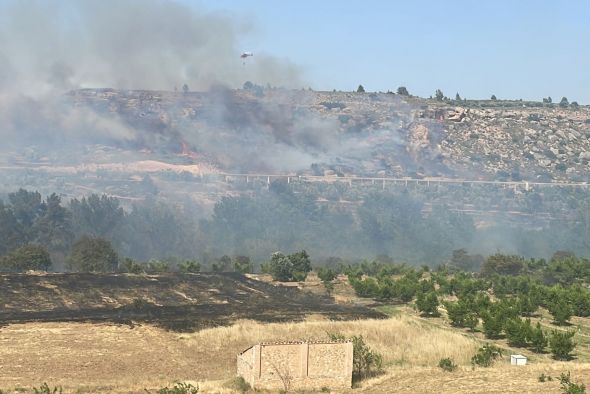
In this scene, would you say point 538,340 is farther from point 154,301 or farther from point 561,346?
point 154,301

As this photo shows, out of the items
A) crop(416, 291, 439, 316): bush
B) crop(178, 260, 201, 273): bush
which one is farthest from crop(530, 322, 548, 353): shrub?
crop(178, 260, 201, 273): bush

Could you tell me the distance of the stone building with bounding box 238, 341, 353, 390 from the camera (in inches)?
1699

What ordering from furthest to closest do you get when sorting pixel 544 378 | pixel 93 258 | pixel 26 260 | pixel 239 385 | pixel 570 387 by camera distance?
pixel 93 258 → pixel 26 260 → pixel 239 385 → pixel 544 378 → pixel 570 387

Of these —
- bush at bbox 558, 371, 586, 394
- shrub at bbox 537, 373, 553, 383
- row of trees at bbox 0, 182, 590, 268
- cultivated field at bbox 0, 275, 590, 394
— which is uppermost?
bush at bbox 558, 371, 586, 394

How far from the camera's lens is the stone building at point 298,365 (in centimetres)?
4316

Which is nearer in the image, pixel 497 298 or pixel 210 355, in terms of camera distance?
pixel 210 355

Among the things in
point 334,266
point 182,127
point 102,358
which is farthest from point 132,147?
point 102,358

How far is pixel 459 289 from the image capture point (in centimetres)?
8738

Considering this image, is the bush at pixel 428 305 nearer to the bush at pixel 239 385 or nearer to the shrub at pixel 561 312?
the shrub at pixel 561 312

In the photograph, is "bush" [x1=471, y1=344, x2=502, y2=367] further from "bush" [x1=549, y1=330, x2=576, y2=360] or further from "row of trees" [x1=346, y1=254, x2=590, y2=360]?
"row of trees" [x1=346, y1=254, x2=590, y2=360]

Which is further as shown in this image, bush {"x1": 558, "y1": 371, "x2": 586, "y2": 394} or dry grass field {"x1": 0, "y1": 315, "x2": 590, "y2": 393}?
dry grass field {"x1": 0, "y1": 315, "x2": 590, "y2": 393}

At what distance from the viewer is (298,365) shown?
43844 mm

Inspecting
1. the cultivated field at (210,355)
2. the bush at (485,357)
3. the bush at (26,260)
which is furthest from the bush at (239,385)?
the bush at (26,260)

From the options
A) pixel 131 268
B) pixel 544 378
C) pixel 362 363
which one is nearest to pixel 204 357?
pixel 362 363
